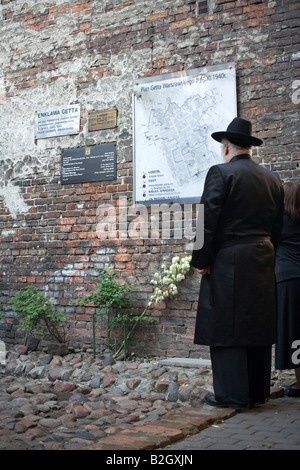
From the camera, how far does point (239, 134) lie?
364 centimetres

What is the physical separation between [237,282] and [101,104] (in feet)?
11.5

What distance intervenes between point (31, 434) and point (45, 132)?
4278 millimetres

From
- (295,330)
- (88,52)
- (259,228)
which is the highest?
(88,52)

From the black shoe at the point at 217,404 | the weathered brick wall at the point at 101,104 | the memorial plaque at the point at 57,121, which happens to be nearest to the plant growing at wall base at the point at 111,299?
the weathered brick wall at the point at 101,104

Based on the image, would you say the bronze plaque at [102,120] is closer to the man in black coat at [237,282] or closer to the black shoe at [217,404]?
the man in black coat at [237,282]

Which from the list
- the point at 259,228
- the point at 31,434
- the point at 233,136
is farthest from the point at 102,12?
the point at 31,434

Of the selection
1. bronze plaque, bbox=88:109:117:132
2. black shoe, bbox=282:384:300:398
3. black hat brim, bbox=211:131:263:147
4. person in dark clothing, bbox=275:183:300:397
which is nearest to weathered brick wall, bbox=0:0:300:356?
bronze plaque, bbox=88:109:117:132

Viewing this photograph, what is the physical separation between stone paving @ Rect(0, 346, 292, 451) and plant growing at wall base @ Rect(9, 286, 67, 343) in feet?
1.01

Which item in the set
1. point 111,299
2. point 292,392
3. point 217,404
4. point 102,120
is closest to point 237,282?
point 217,404

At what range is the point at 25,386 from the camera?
4738mm

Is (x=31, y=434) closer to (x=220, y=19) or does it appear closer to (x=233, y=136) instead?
(x=233, y=136)

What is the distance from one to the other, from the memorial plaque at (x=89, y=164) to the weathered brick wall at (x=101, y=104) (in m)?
0.07

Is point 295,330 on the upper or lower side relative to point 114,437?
upper

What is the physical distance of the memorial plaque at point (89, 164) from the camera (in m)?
6.21
